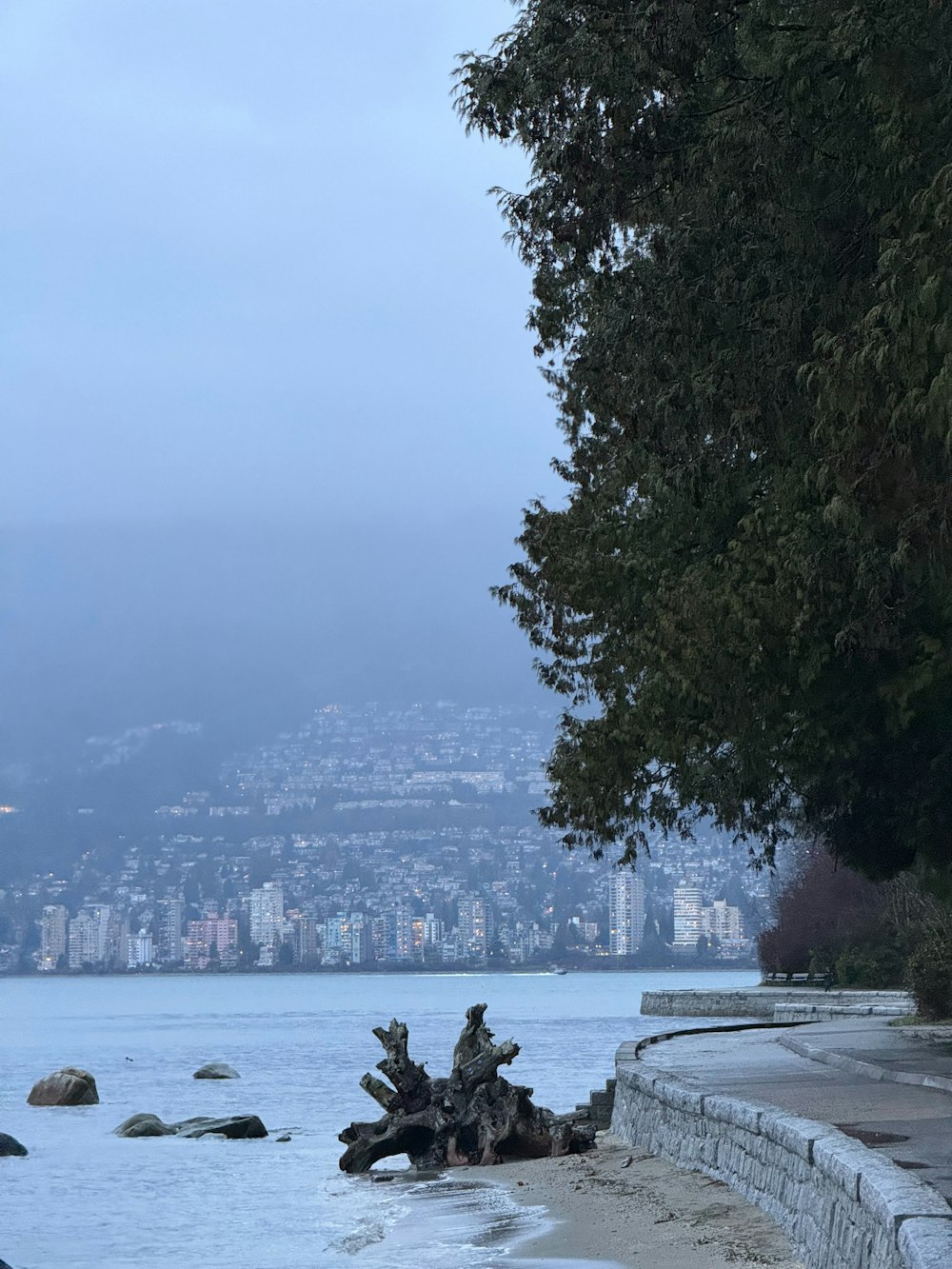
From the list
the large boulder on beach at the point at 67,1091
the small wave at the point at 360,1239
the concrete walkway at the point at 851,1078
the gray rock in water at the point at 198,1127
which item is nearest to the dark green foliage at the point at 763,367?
the concrete walkway at the point at 851,1078

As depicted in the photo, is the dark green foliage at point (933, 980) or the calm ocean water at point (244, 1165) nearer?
the calm ocean water at point (244, 1165)

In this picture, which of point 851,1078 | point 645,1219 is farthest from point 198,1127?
point 645,1219

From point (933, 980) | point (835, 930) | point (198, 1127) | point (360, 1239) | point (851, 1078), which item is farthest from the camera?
point (835, 930)

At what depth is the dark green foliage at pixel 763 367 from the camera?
13.4 metres

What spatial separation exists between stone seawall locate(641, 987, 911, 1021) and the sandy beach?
1807 centimetres

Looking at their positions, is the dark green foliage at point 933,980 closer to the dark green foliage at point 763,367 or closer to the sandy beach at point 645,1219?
the dark green foliage at point 763,367

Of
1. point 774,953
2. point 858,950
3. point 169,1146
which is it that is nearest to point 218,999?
point 774,953

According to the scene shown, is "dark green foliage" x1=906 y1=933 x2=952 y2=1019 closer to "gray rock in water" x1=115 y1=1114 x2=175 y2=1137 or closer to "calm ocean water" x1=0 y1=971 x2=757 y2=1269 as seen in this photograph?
"calm ocean water" x1=0 y1=971 x2=757 y2=1269

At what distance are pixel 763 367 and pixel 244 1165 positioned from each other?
19.2 metres

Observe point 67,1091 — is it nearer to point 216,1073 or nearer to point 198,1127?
point 198,1127

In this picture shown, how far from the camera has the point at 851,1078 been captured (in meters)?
17.3

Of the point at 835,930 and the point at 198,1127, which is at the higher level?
the point at 835,930

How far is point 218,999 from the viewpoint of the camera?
16750 centimetres

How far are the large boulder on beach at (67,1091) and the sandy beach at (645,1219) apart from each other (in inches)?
1107
